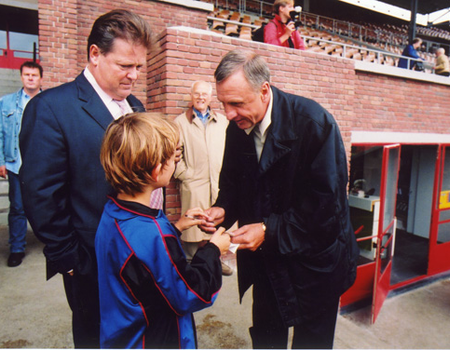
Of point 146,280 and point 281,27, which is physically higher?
point 281,27

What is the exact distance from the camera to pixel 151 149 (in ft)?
4.03

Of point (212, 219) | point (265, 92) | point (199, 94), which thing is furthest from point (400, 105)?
point (212, 219)

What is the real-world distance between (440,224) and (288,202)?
9.14 m

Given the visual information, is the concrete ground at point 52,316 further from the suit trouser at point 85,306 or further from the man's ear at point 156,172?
the man's ear at point 156,172

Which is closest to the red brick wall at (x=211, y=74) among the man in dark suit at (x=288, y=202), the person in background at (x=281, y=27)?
the person in background at (x=281, y=27)

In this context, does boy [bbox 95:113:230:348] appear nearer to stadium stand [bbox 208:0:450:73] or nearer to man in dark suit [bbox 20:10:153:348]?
man in dark suit [bbox 20:10:153:348]

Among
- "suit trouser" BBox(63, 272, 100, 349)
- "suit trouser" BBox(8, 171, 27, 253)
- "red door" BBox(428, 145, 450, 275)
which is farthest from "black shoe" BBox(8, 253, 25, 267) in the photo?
"red door" BBox(428, 145, 450, 275)

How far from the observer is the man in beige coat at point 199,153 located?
145 inches

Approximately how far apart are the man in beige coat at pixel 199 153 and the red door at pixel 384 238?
2.97 metres

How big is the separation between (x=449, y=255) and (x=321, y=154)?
919 centimetres

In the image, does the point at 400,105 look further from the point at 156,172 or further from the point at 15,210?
the point at 15,210

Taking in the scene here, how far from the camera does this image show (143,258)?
1163 millimetres

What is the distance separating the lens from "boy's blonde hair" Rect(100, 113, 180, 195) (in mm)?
1223

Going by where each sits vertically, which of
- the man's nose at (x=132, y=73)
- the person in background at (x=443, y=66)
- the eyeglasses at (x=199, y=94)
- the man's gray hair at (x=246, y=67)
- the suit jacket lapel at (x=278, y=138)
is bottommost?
the suit jacket lapel at (x=278, y=138)
